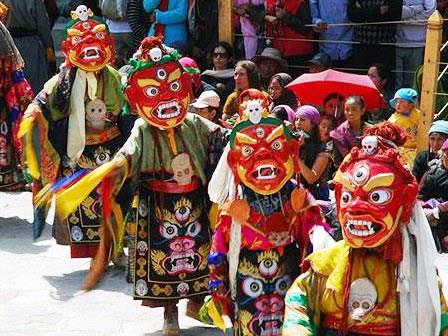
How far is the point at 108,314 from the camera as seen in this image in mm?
7340

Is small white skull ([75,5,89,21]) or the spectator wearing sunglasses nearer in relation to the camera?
small white skull ([75,5,89,21])

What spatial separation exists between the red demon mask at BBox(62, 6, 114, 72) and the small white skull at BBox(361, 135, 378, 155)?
349 cm

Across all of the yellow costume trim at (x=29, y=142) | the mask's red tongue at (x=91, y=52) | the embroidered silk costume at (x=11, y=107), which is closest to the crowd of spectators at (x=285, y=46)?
the mask's red tongue at (x=91, y=52)

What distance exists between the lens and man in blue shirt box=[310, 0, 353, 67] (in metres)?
10.5

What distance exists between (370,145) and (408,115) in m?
4.49

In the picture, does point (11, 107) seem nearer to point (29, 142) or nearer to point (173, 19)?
point (29, 142)

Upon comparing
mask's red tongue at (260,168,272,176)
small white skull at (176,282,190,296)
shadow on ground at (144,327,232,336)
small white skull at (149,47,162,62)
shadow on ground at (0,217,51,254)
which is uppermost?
small white skull at (149,47,162,62)

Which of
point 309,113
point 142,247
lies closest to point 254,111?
point 142,247

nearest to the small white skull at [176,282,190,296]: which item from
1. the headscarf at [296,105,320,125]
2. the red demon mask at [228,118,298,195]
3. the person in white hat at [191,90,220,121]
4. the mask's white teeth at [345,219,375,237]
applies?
the red demon mask at [228,118,298,195]

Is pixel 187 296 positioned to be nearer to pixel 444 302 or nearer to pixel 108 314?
pixel 108 314

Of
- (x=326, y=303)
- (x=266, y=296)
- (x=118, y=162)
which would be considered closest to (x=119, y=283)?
(x=118, y=162)

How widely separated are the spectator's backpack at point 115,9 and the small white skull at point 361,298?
23.9ft

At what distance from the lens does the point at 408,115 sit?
30.1 ft

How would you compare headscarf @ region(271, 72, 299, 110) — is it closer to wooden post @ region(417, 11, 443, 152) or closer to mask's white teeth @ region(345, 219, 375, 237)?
wooden post @ region(417, 11, 443, 152)
